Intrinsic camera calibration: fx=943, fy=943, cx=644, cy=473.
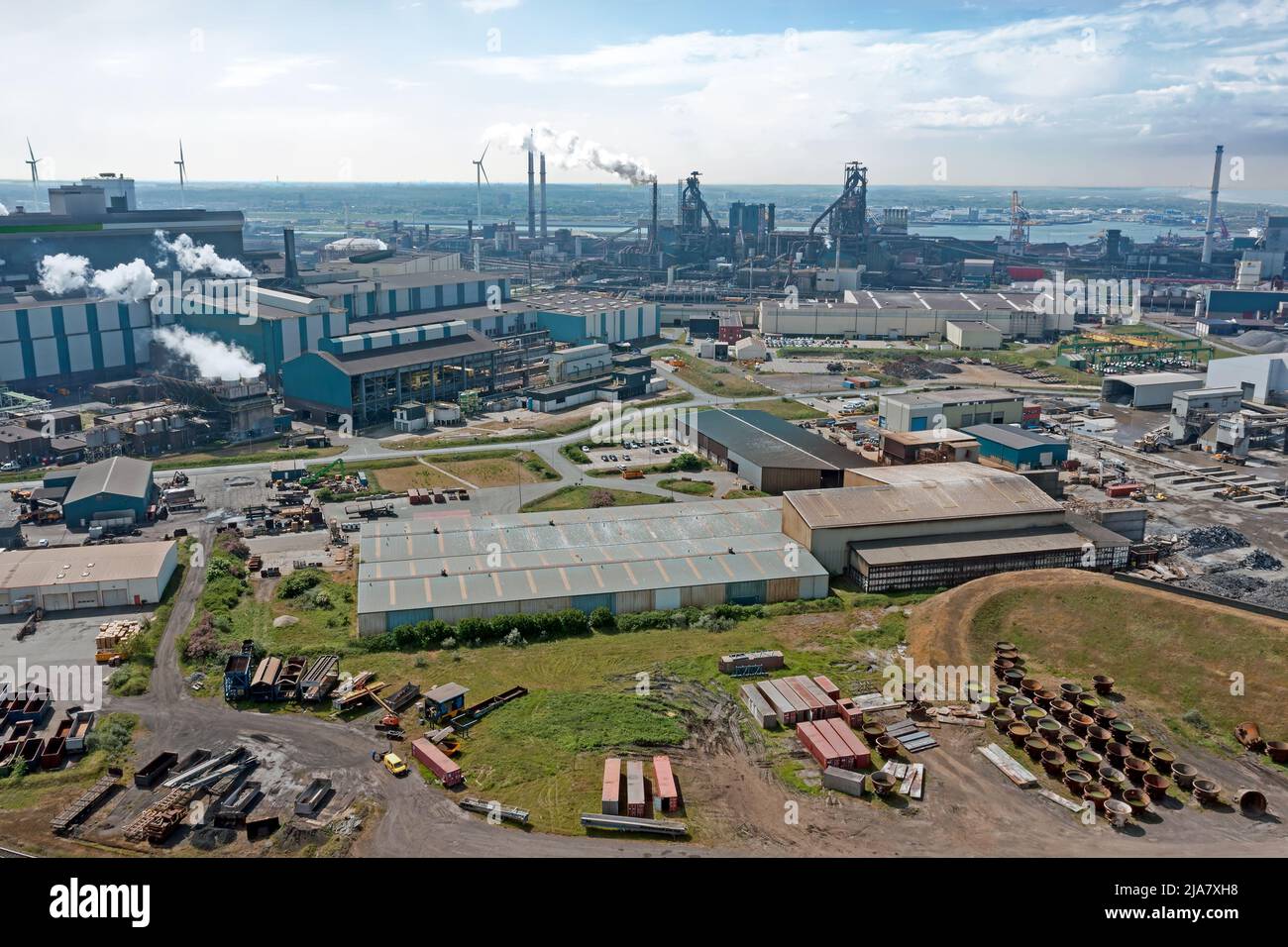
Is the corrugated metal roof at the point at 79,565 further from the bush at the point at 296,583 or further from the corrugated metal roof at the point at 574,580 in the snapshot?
the corrugated metal roof at the point at 574,580

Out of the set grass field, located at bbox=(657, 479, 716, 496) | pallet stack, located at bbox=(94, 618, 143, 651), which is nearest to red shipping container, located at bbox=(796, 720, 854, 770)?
pallet stack, located at bbox=(94, 618, 143, 651)

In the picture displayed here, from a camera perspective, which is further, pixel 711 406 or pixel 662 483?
pixel 711 406

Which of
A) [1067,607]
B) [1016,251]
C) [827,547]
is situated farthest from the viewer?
[1016,251]

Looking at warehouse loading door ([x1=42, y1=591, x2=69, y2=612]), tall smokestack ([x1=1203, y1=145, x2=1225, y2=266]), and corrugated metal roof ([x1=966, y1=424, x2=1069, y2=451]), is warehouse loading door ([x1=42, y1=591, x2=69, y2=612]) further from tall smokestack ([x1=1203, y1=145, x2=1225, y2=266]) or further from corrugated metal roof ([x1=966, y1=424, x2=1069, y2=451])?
tall smokestack ([x1=1203, y1=145, x2=1225, y2=266])

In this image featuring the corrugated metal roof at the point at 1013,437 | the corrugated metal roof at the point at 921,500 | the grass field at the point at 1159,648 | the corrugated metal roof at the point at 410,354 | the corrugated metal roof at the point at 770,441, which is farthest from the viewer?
the corrugated metal roof at the point at 410,354

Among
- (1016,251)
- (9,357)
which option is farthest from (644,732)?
(1016,251)

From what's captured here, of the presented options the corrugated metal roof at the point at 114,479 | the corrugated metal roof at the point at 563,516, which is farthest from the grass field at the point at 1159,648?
the corrugated metal roof at the point at 114,479

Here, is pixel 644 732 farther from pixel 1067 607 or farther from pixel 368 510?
pixel 368 510
